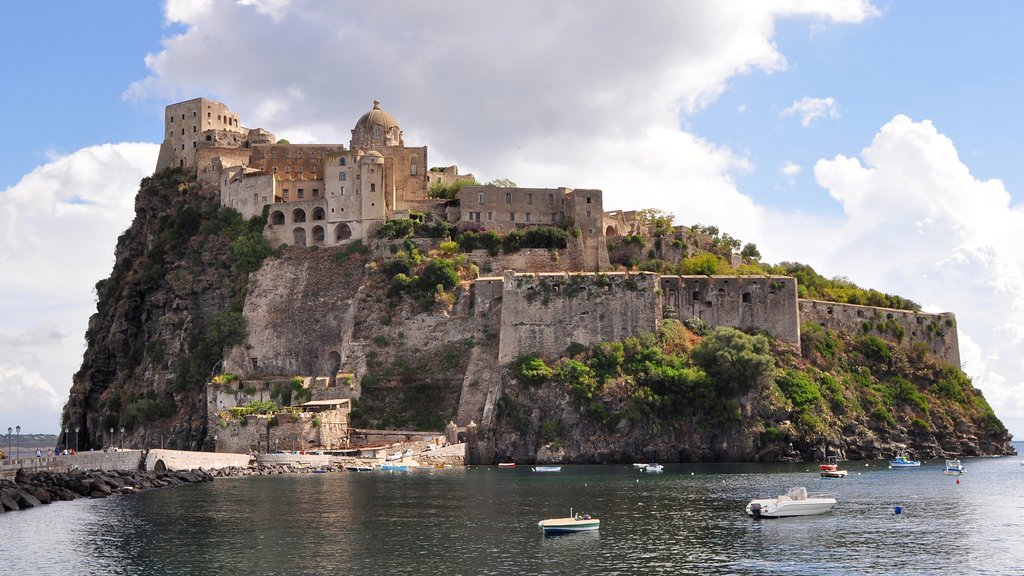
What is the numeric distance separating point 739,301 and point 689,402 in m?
11.3

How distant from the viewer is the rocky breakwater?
57256mm

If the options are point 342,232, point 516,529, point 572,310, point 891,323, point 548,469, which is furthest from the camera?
point 342,232

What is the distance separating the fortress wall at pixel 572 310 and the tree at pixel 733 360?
4.44m

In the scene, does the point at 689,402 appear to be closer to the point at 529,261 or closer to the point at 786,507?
the point at 529,261

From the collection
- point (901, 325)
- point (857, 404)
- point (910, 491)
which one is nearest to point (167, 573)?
point (910, 491)

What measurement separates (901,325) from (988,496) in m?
35.0

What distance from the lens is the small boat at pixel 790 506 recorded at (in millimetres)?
50312

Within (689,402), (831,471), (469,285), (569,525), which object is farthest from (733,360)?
(569,525)

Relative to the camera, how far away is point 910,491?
62031 millimetres

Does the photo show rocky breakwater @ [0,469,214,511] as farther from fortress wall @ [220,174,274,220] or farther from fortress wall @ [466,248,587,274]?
fortress wall @ [220,174,274,220]

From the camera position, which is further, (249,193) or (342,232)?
(249,193)

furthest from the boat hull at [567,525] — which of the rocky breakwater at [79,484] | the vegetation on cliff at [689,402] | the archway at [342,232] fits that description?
the archway at [342,232]

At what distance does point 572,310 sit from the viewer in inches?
3278

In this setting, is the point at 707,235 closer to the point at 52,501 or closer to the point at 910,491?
the point at 910,491
